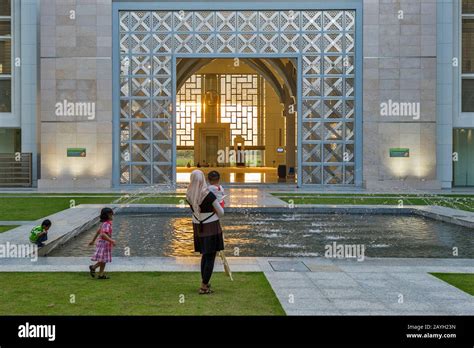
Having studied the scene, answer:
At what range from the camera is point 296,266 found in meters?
11.8

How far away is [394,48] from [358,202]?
13012mm

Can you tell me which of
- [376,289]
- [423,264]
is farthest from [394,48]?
[376,289]

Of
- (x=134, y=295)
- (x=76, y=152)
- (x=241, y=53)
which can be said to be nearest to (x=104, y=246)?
(x=134, y=295)

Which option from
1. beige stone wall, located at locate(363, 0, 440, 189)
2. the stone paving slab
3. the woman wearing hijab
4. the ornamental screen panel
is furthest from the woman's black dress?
beige stone wall, located at locate(363, 0, 440, 189)

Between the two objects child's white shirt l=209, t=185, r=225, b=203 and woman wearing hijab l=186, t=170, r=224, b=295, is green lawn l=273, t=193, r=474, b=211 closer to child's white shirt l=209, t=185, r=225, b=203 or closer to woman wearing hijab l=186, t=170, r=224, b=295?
child's white shirt l=209, t=185, r=225, b=203

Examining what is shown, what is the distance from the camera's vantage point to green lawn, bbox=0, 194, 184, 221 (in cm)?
2055

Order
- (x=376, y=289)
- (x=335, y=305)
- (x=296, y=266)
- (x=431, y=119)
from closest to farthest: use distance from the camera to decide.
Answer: (x=335, y=305), (x=376, y=289), (x=296, y=266), (x=431, y=119)

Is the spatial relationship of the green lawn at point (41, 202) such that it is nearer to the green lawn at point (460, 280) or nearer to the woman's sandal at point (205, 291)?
the woman's sandal at point (205, 291)

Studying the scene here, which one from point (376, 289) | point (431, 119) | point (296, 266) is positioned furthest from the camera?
point (431, 119)

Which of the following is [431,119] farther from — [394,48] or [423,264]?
[423,264]

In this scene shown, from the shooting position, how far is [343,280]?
10383 millimetres

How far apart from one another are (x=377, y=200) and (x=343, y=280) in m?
17.4

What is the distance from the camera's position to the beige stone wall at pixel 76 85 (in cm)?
3591

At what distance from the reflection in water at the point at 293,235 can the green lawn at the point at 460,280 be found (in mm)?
2713
